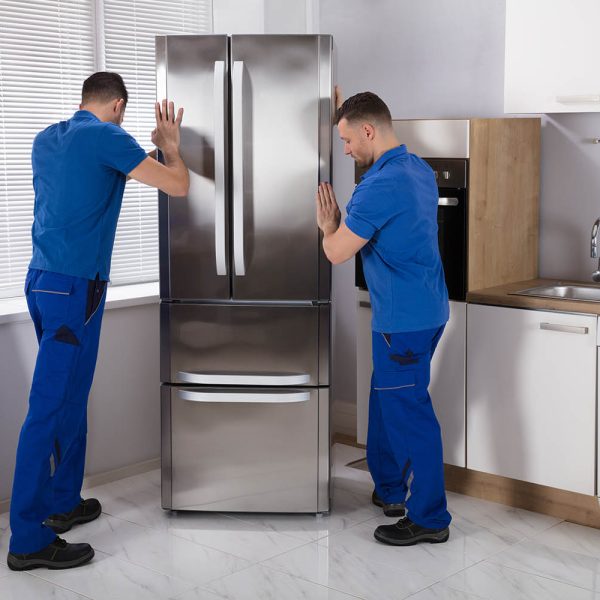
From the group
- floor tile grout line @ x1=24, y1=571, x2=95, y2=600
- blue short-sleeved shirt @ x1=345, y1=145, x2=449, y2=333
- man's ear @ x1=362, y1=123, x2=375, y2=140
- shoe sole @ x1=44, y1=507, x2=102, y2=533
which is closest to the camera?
floor tile grout line @ x1=24, y1=571, x2=95, y2=600

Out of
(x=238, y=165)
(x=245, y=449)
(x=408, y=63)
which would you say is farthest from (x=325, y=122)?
(x=245, y=449)

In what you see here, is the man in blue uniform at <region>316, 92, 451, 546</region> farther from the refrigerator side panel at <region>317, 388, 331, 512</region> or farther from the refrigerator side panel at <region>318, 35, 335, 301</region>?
the refrigerator side panel at <region>317, 388, 331, 512</region>

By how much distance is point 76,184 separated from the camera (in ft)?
10.2

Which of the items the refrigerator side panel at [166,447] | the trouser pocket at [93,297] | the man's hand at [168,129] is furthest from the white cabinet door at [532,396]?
the trouser pocket at [93,297]

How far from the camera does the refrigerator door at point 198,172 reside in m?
3.36

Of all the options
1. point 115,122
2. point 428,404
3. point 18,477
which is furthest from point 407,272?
point 18,477

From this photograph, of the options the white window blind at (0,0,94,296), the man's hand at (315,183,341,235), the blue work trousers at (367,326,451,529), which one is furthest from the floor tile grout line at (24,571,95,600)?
the man's hand at (315,183,341,235)

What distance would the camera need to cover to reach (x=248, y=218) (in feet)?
11.2

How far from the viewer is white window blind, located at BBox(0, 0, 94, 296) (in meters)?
3.79

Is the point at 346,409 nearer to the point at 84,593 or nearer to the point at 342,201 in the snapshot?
the point at 342,201

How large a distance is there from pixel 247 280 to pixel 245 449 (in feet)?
2.07

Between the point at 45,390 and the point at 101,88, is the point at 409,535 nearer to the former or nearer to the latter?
the point at 45,390

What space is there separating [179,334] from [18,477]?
2.55 ft

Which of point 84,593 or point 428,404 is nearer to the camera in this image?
point 84,593
